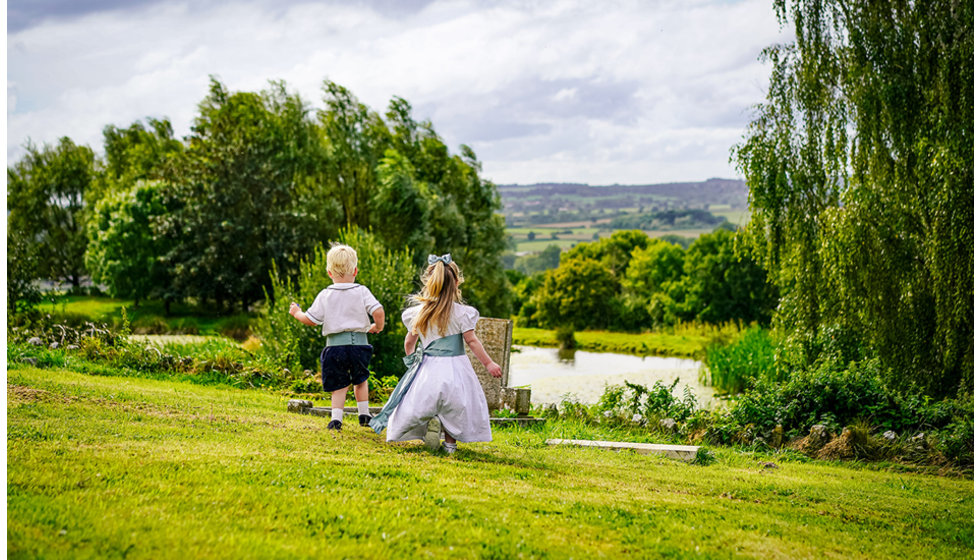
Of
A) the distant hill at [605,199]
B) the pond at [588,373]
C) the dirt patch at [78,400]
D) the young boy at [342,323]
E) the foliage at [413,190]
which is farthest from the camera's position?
the distant hill at [605,199]

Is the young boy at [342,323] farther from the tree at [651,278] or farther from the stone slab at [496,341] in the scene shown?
the tree at [651,278]

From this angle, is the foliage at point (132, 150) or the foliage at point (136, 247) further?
the foliage at point (132, 150)

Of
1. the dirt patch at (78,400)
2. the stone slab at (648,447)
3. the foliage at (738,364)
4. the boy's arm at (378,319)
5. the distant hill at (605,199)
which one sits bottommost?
the foliage at (738,364)

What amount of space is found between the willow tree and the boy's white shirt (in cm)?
729

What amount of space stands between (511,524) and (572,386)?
48.6 feet

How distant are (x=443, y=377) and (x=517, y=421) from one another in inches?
149

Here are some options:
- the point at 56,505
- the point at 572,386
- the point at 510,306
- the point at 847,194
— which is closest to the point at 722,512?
the point at 56,505

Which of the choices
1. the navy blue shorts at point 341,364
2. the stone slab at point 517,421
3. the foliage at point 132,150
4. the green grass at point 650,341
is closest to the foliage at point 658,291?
the green grass at point 650,341

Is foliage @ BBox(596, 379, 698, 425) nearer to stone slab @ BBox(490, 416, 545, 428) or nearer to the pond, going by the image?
stone slab @ BBox(490, 416, 545, 428)

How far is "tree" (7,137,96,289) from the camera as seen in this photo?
4038 cm

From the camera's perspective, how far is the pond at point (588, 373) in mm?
17750

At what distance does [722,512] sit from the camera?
17.5 feet

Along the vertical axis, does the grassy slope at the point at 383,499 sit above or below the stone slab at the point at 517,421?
above

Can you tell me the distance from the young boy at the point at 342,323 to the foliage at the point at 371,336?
5576 millimetres
